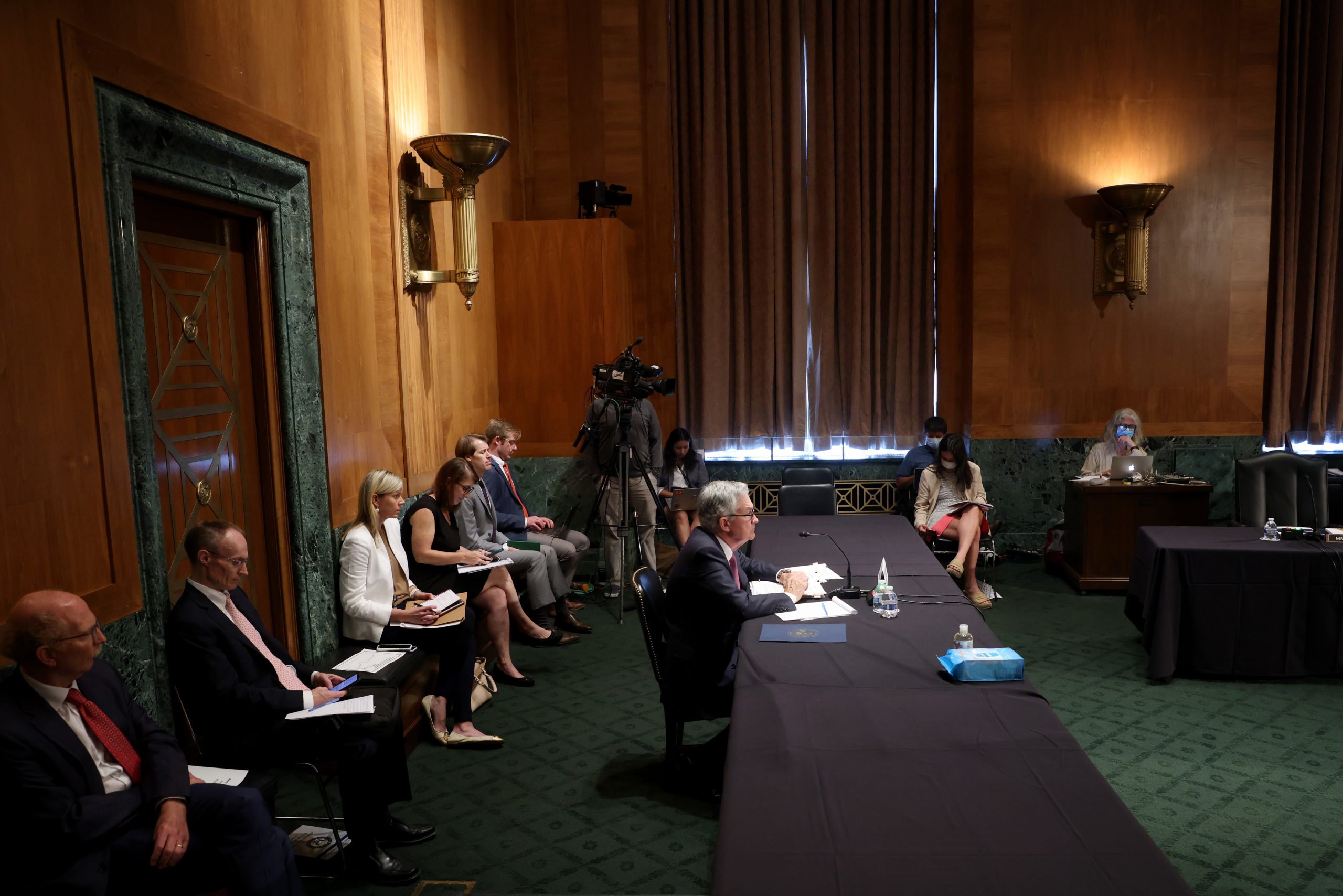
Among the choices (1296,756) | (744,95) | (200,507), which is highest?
(744,95)

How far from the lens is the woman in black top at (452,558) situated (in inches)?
187

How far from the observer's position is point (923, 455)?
24.1 feet

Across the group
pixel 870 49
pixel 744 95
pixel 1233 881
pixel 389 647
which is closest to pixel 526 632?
pixel 389 647

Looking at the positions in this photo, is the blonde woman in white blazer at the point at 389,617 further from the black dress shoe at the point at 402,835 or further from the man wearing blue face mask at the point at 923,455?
the man wearing blue face mask at the point at 923,455

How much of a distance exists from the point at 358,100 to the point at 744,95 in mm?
3827

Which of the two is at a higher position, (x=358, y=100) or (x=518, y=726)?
(x=358, y=100)

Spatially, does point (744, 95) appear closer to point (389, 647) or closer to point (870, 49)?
point (870, 49)

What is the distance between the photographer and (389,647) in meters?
4.17

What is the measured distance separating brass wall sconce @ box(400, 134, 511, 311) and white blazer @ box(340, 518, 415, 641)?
181 cm

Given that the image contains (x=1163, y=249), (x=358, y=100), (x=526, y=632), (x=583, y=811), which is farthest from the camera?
(x=1163, y=249)

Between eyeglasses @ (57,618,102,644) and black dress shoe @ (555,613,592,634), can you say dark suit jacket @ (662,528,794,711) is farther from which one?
black dress shoe @ (555,613,592,634)

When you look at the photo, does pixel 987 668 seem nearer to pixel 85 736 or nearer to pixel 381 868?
pixel 381 868

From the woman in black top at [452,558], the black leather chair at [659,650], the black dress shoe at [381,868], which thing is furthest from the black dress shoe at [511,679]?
the black dress shoe at [381,868]

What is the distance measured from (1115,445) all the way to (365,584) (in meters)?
5.40
